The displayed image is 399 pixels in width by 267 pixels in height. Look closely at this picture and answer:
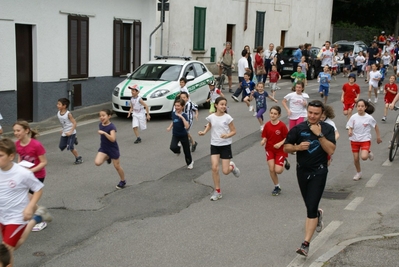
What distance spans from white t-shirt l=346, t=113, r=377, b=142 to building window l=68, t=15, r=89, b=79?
9.82 m

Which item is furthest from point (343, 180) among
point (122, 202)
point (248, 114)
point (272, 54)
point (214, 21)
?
point (214, 21)

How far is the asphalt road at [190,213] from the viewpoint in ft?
23.2

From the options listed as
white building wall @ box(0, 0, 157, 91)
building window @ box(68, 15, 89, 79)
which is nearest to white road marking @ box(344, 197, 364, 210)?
white building wall @ box(0, 0, 157, 91)

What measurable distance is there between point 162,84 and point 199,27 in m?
11.9

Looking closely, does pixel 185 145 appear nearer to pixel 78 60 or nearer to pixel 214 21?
pixel 78 60

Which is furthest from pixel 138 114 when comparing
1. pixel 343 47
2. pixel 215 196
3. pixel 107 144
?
pixel 343 47

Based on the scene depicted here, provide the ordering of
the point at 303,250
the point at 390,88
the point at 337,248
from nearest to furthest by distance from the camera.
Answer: the point at 303,250
the point at 337,248
the point at 390,88

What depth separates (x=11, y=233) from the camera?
5.85m

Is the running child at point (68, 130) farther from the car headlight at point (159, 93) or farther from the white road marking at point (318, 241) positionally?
the white road marking at point (318, 241)

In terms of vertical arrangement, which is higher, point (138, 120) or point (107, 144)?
point (107, 144)

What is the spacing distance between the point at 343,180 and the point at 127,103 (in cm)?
787

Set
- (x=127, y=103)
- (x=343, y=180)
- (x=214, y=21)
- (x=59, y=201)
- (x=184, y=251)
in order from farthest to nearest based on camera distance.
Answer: (x=214, y=21), (x=127, y=103), (x=343, y=180), (x=59, y=201), (x=184, y=251)

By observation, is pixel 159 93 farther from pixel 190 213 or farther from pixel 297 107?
pixel 190 213

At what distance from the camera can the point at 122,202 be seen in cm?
926
